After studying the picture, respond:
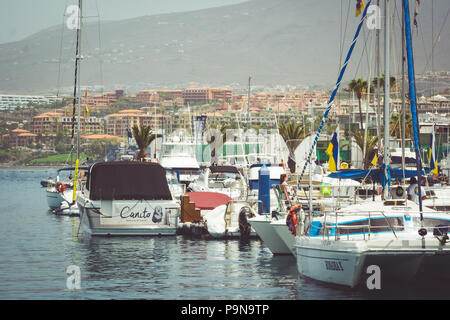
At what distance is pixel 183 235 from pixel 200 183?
1282 centimetres

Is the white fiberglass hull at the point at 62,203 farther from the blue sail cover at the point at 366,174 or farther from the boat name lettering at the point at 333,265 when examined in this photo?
the boat name lettering at the point at 333,265

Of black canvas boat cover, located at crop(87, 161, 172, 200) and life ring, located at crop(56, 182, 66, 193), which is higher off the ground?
black canvas boat cover, located at crop(87, 161, 172, 200)

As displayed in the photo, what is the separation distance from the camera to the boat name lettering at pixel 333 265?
20.1 metres

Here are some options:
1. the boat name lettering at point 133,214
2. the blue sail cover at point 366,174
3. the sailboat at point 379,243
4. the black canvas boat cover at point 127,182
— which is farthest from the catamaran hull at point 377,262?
the black canvas boat cover at point 127,182

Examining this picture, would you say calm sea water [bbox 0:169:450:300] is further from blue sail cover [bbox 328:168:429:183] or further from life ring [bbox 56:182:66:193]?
life ring [bbox 56:182:66:193]

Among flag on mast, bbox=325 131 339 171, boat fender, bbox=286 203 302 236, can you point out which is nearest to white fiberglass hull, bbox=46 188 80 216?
flag on mast, bbox=325 131 339 171

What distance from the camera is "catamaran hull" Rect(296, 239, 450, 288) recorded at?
19.2 meters

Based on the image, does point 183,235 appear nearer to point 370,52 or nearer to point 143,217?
point 143,217

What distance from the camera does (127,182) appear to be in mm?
33438

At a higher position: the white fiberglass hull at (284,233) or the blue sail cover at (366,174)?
the blue sail cover at (366,174)

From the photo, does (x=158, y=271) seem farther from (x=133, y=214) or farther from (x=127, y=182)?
(x=127, y=182)

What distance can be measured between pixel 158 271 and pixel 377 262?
8.16m

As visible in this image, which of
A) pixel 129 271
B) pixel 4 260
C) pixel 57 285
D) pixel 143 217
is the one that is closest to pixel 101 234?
pixel 143 217

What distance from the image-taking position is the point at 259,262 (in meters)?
27.0
